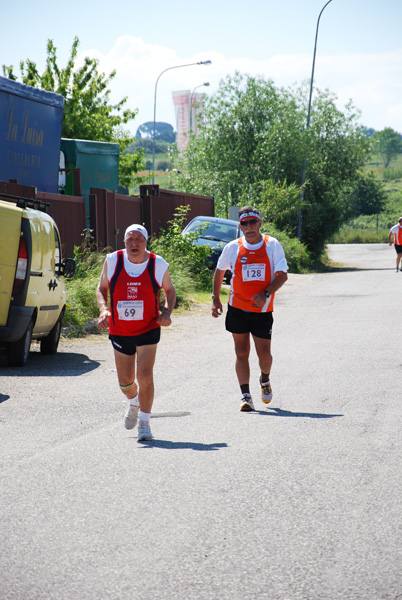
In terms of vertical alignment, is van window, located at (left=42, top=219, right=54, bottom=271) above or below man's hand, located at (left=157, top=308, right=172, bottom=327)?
above

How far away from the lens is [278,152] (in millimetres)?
39500

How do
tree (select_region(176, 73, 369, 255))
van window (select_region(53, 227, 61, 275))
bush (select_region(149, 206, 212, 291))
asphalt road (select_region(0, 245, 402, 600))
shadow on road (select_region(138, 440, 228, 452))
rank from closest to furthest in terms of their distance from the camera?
asphalt road (select_region(0, 245, 402, 600)), shadow on road (select_region(138, 440, 228, 452)), van window (select_region(53, 227, 61, 275)), bush (select_region(149, 206, 212, 291)), tree (select_region(176, 73, 369, 255))

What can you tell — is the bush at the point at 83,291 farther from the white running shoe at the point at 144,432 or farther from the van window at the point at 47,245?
the white running shoe at the point at 144,432

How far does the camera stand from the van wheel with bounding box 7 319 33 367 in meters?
9.84

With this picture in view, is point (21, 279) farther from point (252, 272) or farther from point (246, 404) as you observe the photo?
point (246, 404)

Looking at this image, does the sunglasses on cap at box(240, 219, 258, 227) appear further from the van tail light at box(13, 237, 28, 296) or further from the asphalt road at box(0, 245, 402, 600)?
the van tail light at box(13, 237, 28, 296)

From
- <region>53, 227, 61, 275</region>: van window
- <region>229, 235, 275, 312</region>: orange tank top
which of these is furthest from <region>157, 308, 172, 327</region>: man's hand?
<region>53, 227, 61, 275</region>: van window

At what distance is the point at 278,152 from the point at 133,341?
34.0 meters

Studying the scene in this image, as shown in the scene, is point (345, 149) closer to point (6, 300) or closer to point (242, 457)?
point (6, 300)

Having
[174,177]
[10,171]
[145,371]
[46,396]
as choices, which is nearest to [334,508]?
[145,371]

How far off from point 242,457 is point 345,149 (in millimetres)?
38622

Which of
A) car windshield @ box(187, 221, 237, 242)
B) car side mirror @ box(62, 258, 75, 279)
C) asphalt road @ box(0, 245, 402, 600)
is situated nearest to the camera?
asphalt road @ box(0, 245, 402, 600)

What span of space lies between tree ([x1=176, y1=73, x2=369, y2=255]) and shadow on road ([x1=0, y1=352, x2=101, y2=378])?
27.3 meters

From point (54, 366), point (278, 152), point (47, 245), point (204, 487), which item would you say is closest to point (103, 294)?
point (204, 487)
